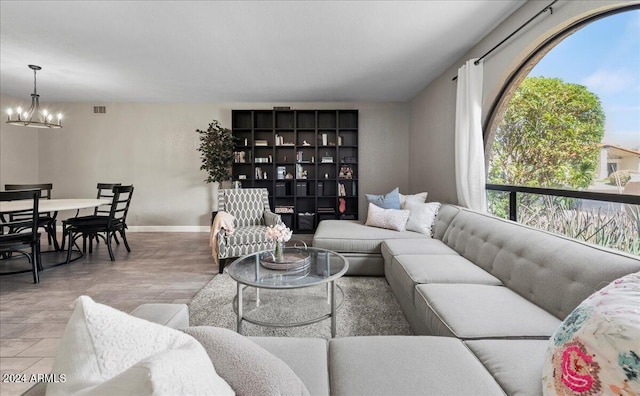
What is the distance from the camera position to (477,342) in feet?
3.95

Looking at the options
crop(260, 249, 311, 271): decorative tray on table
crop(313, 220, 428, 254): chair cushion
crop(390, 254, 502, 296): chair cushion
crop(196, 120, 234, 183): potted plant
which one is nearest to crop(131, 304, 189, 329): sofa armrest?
crop(260, 249, 311, 271): decorative tray on table

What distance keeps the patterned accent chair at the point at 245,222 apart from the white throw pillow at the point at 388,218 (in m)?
1.14

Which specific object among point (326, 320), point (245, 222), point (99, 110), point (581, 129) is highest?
point (99, 110)

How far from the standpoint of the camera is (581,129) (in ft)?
7.02

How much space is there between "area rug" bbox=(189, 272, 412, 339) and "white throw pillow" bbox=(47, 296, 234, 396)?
157 centimetres

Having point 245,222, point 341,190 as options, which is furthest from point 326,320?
point 341,190

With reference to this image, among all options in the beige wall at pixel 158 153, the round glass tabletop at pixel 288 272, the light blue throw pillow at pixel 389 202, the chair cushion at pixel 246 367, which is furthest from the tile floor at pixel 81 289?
the light blue throw pillow at pixel 389 202

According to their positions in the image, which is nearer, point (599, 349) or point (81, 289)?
point (599, 349)

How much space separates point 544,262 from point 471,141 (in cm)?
168

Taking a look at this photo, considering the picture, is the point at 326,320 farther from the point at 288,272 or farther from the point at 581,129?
the point at 581,129

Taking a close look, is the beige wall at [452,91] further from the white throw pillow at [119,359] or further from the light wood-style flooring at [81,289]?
the light wood-style flooring at [81,289]

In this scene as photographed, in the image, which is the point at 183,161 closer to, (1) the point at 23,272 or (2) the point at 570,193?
(1) the point at 23,272

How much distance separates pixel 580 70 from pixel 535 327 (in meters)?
1.99

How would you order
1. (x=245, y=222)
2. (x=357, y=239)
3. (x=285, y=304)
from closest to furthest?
(x=285, y=304), (x=357, y=239), (x=245, y=222)
